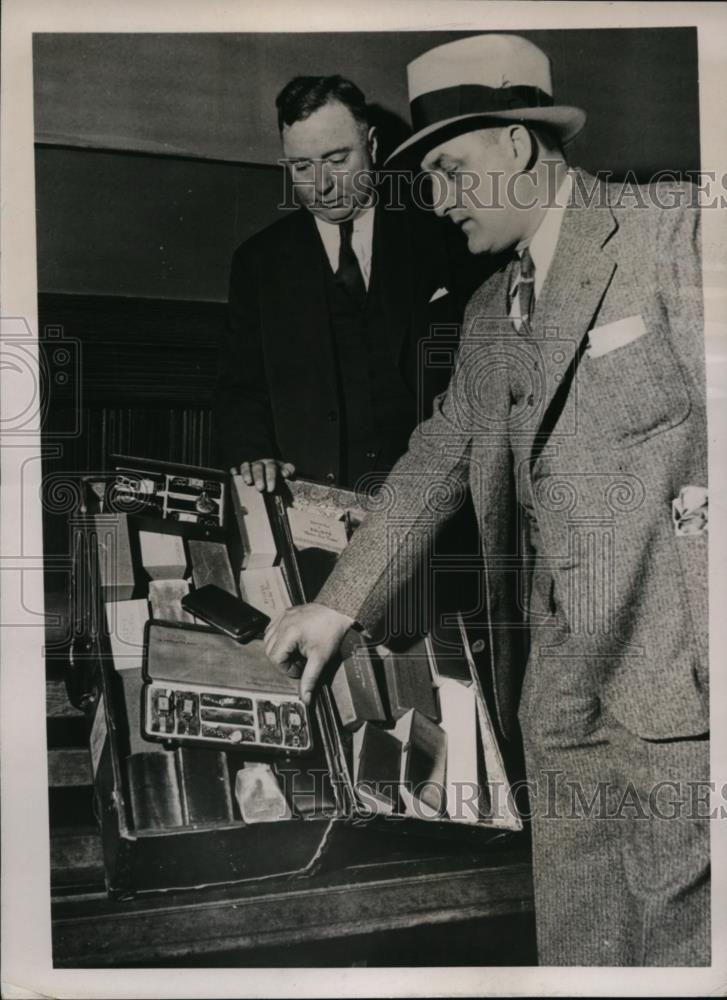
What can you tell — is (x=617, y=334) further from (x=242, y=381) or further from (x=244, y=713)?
(x=244, y=713)

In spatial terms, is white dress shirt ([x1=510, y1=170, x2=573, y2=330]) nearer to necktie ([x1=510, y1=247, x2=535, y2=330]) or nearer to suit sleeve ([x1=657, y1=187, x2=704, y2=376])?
necktie ([x1=510, y1=247, x2=535, y2=330])

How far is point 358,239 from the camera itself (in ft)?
6.07

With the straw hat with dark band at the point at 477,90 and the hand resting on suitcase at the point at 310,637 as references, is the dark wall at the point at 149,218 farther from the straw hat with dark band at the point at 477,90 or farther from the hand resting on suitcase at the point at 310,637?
the hand resting on suitcase at the point at 310,637

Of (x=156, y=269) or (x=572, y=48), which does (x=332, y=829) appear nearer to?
(x=156, y=269)

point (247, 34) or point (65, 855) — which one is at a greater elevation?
point (247, 34)

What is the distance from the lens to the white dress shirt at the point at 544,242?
1807mm

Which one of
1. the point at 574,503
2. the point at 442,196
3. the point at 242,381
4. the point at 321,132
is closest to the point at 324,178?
the point at 321,132

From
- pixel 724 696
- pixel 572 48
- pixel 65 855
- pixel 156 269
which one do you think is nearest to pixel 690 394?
pixel 724 696

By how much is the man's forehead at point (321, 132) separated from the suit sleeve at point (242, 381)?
24cm

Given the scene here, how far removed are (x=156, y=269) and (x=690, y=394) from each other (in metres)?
1.13

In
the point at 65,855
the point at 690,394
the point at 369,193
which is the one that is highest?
the point at 369,193

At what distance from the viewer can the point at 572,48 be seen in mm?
1866

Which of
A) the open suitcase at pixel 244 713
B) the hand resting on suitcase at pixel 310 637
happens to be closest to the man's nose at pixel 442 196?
the open suitcase at pixel 244 713

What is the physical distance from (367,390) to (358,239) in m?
0.32
